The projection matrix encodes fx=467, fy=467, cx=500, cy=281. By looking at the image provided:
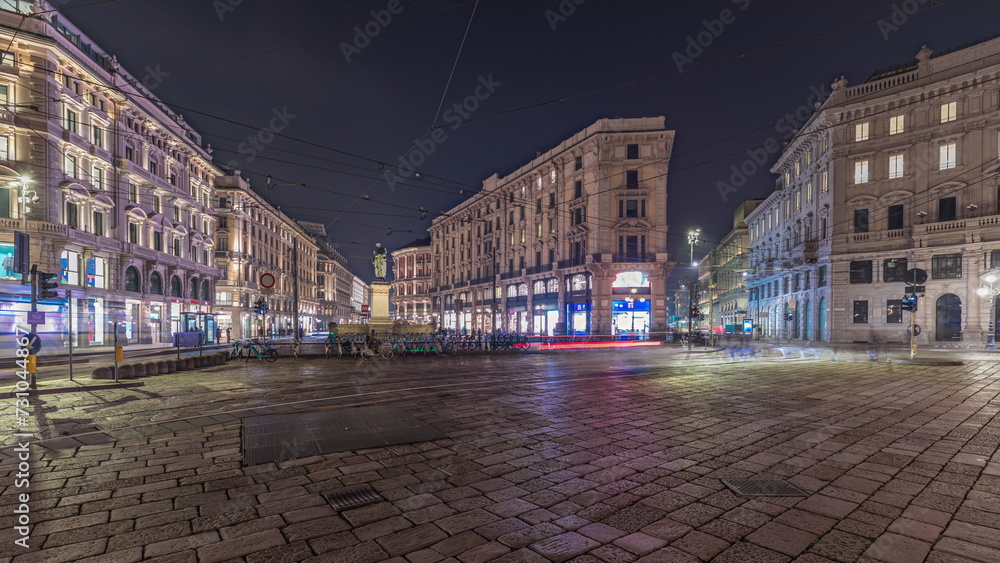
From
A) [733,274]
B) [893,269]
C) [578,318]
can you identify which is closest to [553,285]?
[578,318]

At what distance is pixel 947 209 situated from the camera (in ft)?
109

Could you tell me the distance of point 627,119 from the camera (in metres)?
40.9

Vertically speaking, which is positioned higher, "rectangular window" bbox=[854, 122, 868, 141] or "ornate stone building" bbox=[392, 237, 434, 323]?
"rectangular window" bbox=[854, 122, 868, 141]

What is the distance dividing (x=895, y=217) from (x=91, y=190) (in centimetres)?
5607

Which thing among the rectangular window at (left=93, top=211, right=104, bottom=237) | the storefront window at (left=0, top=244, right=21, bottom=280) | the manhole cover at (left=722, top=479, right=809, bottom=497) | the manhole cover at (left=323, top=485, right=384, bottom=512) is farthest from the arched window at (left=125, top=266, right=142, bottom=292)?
the manhole cover at (left=722, top=479, right=809, bottom=497)

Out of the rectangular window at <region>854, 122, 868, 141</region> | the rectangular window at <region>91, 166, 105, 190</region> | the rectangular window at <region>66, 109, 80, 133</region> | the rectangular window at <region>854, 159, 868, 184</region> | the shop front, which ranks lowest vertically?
the shop front

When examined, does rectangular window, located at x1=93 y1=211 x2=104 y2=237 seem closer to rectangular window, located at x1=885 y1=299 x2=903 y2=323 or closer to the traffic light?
the traffic light

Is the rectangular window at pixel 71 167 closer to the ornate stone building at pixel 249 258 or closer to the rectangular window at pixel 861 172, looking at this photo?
the ornate stone building at pixel 249 258

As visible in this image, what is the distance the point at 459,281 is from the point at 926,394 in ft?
197

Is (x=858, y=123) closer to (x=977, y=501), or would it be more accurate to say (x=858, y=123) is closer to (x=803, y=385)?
(x=803, y=385)

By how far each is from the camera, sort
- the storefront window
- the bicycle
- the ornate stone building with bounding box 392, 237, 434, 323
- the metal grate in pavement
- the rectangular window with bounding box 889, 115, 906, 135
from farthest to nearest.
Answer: the ornate stone building with bounding box 392, 237, 434, 323, the rectangular window with bounding box 889, 115, 906, 135, the storefront window, the bicycle, the metal grate in pavement

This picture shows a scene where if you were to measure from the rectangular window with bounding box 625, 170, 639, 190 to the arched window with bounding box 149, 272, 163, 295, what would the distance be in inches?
1557

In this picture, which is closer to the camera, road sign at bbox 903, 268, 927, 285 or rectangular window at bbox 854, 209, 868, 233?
road sign at bbox 903, 268, 927, 285

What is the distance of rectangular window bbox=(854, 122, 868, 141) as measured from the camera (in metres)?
36.4
